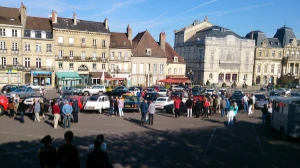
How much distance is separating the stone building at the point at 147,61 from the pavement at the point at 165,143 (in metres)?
35.3

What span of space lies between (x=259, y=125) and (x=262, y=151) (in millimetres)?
7157

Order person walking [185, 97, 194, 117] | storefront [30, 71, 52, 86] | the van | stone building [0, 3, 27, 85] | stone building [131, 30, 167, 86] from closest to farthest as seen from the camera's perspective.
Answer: the van, person walking [185, 97, 194, 117], stone building [0, 3, 27, 85], storefront [30, 71, 52, 86], stone building [131, 30, 167, 86]

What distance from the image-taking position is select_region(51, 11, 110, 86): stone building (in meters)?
46.8

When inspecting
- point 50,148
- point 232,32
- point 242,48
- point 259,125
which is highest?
point 232,32

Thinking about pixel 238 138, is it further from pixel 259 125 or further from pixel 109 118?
pixel 109 118

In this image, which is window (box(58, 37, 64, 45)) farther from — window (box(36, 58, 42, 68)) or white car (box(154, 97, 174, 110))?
white car (box(154, 97, 174, 110))

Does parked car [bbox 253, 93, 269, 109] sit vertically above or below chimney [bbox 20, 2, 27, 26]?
below

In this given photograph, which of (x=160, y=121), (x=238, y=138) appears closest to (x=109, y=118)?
(x=160, y=121)

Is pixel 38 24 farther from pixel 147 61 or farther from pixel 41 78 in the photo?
pixel 147 61

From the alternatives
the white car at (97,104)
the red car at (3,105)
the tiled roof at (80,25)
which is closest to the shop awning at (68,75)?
the tiled roof at (80,25)

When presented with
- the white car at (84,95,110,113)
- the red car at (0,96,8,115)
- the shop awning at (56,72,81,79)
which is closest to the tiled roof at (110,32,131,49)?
the shop awning at (56,72,81,79)

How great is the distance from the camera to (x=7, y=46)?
142ft

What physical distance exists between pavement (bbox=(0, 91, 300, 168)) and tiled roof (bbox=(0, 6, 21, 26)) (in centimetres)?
3107

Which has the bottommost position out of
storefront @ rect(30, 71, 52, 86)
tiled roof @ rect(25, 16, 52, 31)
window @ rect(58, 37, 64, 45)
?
storefront @ rect(30, 71, 52, 86)
